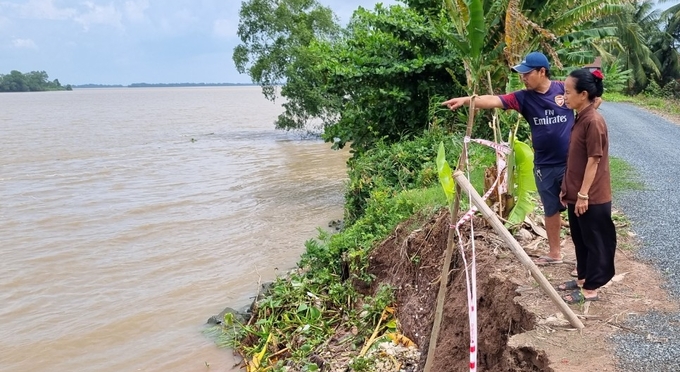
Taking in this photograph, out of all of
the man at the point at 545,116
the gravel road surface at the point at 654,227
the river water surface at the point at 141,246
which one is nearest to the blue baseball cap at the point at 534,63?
the man at the point at 545,116

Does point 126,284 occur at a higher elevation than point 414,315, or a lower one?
lower

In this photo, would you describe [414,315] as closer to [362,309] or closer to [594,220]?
[362,309]

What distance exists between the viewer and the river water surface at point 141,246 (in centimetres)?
729

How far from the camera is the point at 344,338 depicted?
5.64 meters

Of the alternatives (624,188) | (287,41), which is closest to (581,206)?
(624,188)

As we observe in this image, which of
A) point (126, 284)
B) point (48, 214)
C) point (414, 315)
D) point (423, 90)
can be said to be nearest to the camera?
point (414, 315)

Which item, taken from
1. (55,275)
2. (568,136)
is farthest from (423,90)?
(55,275)

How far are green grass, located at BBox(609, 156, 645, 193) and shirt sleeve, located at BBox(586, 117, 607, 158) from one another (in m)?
4.13

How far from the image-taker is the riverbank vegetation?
18.7 feet

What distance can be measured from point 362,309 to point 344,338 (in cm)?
41

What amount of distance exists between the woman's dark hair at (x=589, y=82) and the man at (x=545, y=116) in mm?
400

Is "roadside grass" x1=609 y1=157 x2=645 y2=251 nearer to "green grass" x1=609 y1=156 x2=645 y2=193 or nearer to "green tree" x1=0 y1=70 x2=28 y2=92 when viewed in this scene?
"green grass" x1=609 y1=156 x2=645 y2=193

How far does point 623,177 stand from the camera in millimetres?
8250

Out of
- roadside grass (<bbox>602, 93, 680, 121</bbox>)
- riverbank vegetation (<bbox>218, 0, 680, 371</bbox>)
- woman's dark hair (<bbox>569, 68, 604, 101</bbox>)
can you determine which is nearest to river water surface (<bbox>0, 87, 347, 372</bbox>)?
riverbank vegetation (<bbox>218, 0, 680, 371</bbox>)
